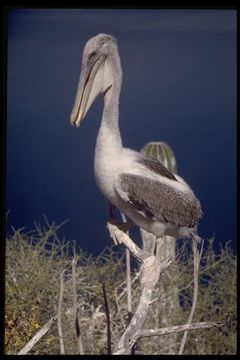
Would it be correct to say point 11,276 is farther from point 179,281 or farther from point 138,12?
point 138,12

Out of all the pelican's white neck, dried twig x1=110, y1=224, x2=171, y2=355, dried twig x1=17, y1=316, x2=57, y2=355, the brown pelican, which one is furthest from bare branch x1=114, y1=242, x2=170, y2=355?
the pelican's white neck

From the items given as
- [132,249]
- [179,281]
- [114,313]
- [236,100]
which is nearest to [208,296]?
[179,281]

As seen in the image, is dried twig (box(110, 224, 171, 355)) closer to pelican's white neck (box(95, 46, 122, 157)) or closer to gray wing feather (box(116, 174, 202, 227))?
gray wing feather (box(116, 174, 202, 227))

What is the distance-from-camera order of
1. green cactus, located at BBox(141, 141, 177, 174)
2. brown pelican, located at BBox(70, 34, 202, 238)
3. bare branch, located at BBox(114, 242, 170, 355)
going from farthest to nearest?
1. green cactus, located at BBox(141, 141, 177, 174)
2. brown pelican, located at BBox(70, 34, 202, 238)
3. bare branch, located at BBox(114, 242, 170, 355)

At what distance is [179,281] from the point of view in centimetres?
361

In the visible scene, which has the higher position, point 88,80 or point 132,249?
point 88,80

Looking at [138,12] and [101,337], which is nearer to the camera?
[138,12]

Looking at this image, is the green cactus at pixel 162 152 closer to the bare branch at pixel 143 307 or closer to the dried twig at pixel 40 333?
the bare branch at pixel 143 307

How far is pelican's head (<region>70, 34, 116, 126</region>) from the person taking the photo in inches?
92.0

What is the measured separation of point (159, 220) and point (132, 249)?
0.14m

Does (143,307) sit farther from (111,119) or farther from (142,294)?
(111,119)

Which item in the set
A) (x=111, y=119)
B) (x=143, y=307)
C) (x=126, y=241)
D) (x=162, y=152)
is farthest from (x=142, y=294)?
(x=162, y=152)

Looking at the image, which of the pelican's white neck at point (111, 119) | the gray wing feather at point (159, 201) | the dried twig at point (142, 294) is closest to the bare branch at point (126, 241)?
the dried twig at point (142, 294)

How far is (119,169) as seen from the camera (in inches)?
91.4
